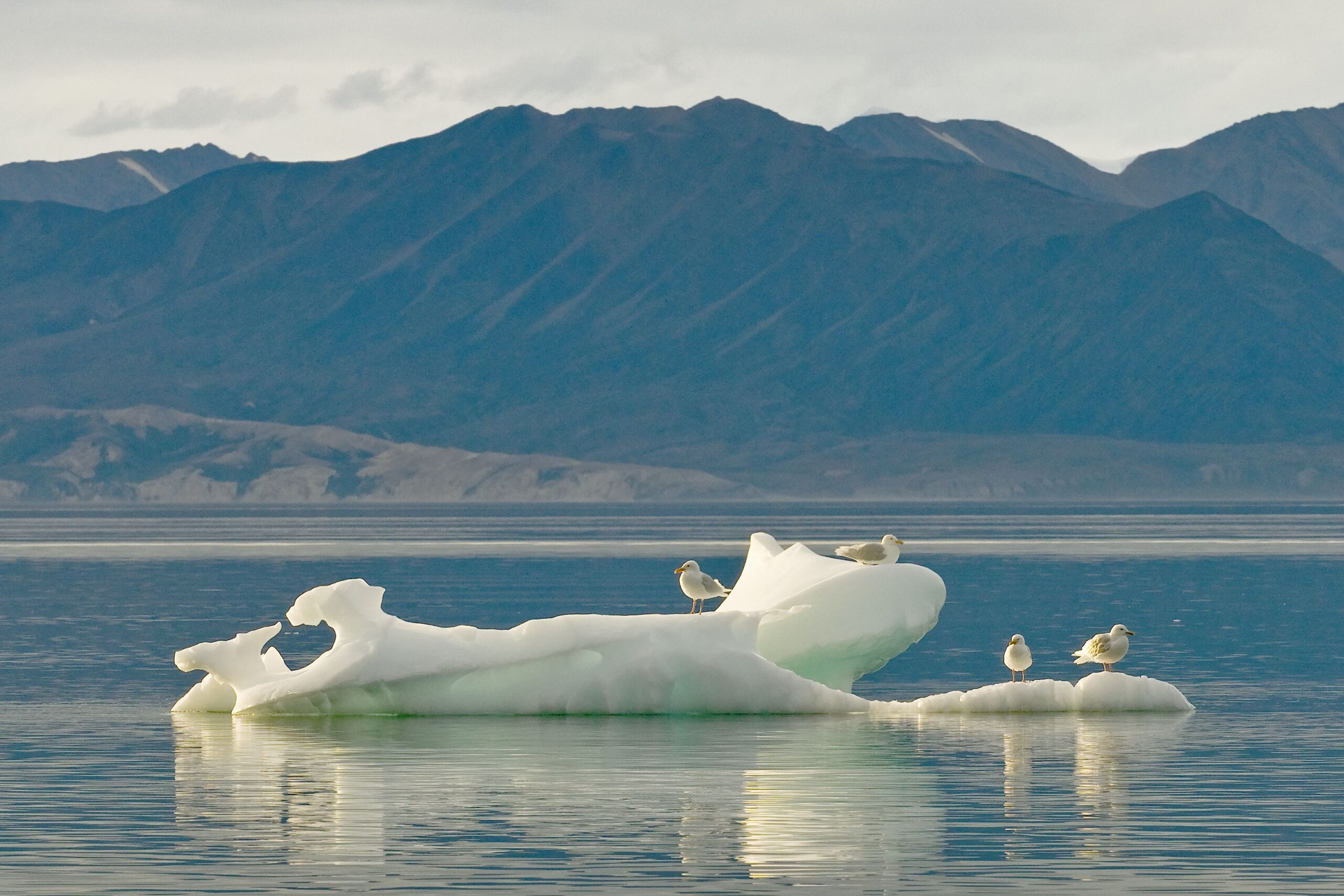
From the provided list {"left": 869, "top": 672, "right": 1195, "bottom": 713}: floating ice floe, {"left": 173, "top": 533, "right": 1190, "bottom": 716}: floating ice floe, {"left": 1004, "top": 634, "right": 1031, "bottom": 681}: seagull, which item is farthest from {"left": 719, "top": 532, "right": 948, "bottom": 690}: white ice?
{"left": 869, "top": 672, "right": 1195, "bottom": 713}: floating ice floe

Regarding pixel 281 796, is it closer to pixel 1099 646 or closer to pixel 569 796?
pixel 569 796

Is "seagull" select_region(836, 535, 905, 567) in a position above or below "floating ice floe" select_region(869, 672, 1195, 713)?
above

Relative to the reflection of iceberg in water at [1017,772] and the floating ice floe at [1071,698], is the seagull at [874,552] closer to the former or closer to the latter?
the floating ice floe at [1071,698]

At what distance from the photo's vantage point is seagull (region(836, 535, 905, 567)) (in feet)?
128

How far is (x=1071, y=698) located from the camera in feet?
115

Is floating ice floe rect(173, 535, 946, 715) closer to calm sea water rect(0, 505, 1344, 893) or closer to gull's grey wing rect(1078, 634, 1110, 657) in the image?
calm sea water rect(0, 505, 1344, 893)

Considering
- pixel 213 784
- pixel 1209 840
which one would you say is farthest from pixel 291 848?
pixel 1209 840

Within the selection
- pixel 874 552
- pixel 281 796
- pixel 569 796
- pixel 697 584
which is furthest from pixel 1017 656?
pixel 281 796

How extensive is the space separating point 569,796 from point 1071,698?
11.4 metres

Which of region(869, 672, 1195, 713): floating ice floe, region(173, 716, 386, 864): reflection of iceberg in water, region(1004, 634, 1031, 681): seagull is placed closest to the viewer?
region(173, 716, 386, 864): reflection of iceberg in water

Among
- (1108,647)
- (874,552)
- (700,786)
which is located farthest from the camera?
(874,552)

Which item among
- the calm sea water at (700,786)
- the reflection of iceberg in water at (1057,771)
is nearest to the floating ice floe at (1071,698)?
the reflection of iceberg in water at (1057,771)

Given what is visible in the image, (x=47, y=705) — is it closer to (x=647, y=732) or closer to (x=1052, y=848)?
(x=647, y=732)

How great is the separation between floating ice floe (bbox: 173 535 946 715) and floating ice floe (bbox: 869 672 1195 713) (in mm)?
1446
